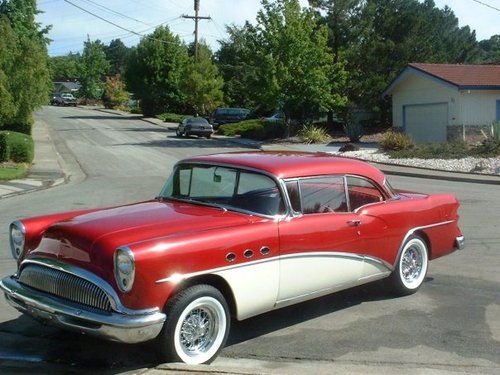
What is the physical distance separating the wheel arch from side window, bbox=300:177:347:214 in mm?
1082

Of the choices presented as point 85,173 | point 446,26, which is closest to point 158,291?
point 85,173

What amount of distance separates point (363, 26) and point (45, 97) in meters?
20.9

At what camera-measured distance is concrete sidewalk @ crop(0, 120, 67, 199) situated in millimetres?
17781

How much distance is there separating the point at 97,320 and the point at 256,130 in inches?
1363

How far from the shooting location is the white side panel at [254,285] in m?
4.90

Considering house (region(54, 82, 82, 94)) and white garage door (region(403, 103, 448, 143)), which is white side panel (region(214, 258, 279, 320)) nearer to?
white garage door (region(403, 103, 448, 143))

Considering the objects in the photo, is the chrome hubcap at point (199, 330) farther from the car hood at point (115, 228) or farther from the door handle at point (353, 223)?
the door handle at point (353, 223)

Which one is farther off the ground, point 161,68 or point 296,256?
point 161,68

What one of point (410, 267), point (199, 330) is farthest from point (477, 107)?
point (199, 330)

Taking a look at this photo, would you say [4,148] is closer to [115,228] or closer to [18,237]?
[18,237]

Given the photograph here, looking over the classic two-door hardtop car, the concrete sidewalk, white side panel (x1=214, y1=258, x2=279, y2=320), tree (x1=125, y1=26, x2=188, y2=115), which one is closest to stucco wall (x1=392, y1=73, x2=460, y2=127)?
the concrete sidewalk

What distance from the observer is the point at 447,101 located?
30.9m

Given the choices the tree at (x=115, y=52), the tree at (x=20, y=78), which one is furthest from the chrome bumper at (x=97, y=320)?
the tree at (x=115, y=52)

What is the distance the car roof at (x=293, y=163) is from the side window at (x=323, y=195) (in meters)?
0.08
